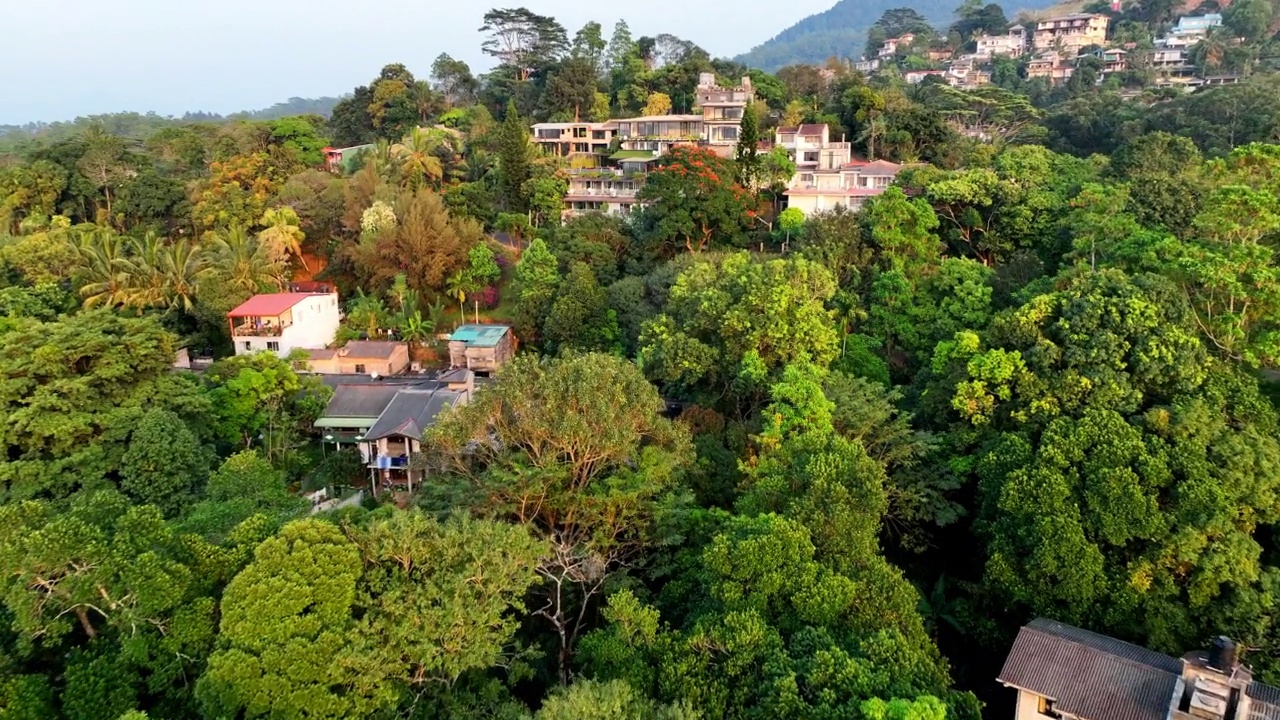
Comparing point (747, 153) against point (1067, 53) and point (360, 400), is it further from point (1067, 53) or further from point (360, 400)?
point (1067, 53)

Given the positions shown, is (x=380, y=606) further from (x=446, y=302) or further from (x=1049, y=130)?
(x=1049, y=130)

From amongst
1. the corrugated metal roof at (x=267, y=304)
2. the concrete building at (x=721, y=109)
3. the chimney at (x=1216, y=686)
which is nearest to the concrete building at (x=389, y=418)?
the corrugated metal roof at (x=267, y=304)

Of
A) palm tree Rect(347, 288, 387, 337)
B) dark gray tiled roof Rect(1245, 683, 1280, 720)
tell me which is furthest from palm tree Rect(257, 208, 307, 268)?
dark gray tiled roof Rect(1245, 683, 1280, 720)

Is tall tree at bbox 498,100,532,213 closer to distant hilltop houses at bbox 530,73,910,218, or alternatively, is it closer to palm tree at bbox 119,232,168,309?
distant hilltop houses at bbox 530,73,910,218

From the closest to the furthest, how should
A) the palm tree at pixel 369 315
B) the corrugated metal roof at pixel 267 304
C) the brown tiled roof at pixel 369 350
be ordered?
the corrugated metal roof at pixel 267 304 → the brown tiled roof at pixel 369 350 → the palm tree at pixel 369 315

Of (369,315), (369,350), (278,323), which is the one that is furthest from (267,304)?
(369,350)

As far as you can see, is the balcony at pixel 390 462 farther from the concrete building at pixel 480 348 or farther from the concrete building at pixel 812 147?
the concrete building at pixel 812 147
